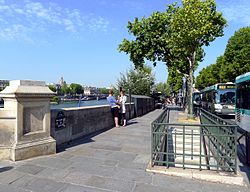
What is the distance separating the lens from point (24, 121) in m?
5.78

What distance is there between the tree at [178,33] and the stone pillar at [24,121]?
10883 millimetres

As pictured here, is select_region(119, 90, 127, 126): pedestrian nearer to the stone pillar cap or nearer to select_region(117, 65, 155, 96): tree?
the stone pillar cap

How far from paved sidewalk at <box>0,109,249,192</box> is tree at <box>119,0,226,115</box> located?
10418 mm

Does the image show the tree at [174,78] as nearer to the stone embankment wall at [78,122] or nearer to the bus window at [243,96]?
the bus window at [243,96]

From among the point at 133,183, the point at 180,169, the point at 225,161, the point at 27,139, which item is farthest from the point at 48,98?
the point at 225,161

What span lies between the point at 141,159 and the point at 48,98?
2628 millimetres

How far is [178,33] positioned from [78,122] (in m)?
9.42

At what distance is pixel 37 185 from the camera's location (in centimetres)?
435

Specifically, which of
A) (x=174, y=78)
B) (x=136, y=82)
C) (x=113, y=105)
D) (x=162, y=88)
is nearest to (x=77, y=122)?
(x=113, y=105)

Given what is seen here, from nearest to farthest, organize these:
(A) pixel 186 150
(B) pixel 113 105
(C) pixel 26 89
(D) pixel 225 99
→ (C) pixel 26 89
(A) pixel 186 150
(B) pixel 113 105
(D) pixel 225 99

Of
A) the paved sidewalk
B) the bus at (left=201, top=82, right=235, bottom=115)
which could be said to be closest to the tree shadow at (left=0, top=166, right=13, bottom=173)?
the paved sidewalk

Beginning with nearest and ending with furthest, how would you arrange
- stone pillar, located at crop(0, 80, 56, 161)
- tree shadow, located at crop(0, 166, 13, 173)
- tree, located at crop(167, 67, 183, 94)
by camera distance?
1. tree shadow, located at crop(0, 166, 13, 173)
2. stone pillar, located at crop(0, 80, 56, 161)
3. tree, located at crop(167, 67, 183, 94)

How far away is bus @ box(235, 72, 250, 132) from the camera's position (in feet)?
38.9

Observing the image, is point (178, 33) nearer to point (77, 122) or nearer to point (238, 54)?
point (77, 122)
